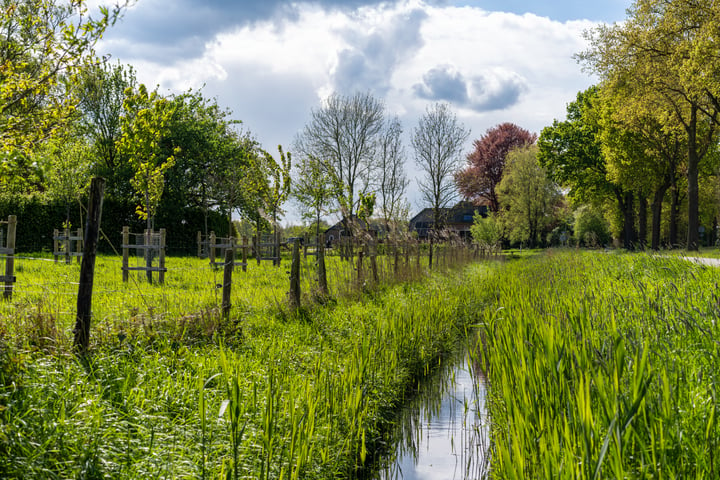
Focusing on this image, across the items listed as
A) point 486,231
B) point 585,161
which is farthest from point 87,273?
point 486,231

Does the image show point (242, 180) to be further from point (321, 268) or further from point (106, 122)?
point (321, 268)

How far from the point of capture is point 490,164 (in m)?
56.2

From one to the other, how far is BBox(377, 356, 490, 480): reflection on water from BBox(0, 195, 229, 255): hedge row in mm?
15896

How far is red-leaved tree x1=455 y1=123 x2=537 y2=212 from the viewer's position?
55.9 meters

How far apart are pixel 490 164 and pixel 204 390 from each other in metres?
55.6

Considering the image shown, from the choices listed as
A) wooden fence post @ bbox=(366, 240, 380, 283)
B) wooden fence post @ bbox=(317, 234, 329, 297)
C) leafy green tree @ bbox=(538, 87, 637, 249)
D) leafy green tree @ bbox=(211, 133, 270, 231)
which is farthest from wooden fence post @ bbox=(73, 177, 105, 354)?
leafy green tree @ bbox=(538, 87, 637, 249)

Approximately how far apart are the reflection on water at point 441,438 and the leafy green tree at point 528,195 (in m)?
38.7

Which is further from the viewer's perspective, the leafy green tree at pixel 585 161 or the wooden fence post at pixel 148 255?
the leafy green tree at pixel 585 161

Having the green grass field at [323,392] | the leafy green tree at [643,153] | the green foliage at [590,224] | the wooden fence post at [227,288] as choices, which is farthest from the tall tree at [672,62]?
the green foliage at [590,224]

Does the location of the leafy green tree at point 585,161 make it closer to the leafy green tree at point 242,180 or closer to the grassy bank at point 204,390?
the leafy green tree at point 242,180

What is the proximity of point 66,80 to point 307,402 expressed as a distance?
5.41 meters

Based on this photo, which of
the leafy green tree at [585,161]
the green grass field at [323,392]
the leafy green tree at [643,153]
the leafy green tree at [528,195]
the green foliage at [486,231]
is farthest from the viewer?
the leafy green tree at [528,195]

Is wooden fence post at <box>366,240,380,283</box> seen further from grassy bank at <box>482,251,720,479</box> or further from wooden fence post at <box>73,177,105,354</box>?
wooden fence post at <box>73,177,105,354</box>

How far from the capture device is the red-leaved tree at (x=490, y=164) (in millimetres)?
55906
